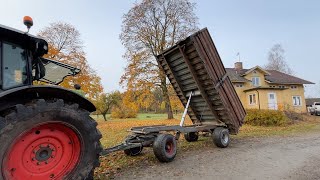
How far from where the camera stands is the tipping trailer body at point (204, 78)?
24.8ft

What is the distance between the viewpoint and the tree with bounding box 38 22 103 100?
67.2 feet

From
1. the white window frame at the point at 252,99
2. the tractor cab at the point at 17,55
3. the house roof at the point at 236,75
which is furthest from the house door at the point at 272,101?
the tractor cab at the point at 17,55

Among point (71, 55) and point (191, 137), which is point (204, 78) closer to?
point (191, 137)

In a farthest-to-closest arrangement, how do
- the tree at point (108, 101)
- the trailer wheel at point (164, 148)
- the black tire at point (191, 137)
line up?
1. the tree at point (108, 101)
2. the black tire at point (191, 137)
3. the trailer wheel at point (164, 148)

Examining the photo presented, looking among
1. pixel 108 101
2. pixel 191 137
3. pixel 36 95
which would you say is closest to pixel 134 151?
pixel 191 137

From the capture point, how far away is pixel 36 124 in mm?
3428

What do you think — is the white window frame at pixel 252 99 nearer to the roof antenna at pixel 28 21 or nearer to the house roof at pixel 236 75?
the house roof at pixel 236 75

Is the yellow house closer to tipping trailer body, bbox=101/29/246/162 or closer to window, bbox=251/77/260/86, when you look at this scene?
window, bbox=251/77/260/86

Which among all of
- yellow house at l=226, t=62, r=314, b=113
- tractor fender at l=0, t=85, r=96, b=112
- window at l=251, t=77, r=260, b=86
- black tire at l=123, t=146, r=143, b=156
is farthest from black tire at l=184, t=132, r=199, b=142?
window at l=251, t=77, r=260, b=86

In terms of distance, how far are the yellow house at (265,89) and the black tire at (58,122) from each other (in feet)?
91.7

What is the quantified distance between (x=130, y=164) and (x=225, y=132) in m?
3.85

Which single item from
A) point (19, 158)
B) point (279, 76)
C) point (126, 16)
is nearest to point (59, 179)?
point (19, 158)

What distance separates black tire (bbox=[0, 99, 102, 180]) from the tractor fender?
17cm

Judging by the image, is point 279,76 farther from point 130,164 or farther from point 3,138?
point 3,138
